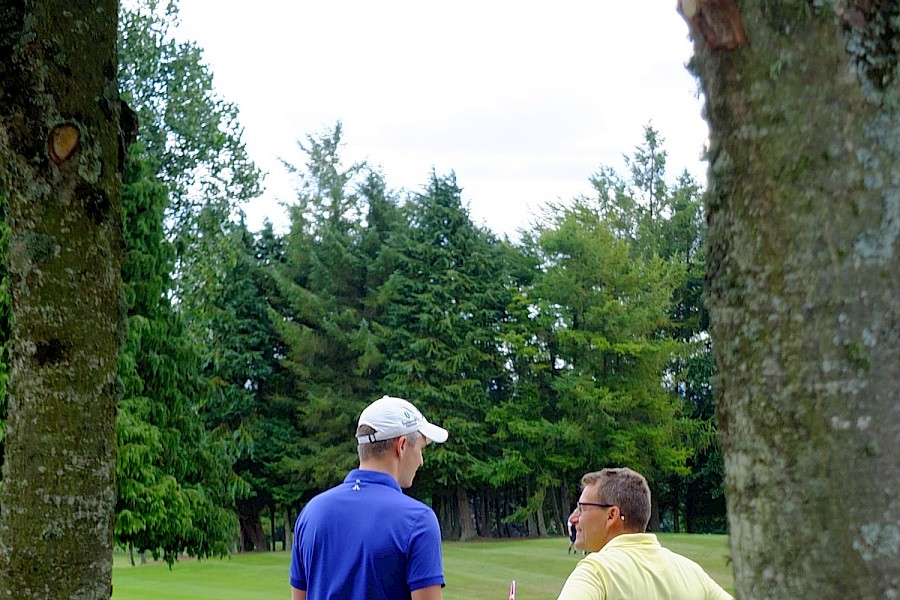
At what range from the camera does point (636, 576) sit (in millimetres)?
3408

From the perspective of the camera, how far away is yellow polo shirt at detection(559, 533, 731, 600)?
132 inches

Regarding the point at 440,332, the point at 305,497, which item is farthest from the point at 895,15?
the point at 305,497

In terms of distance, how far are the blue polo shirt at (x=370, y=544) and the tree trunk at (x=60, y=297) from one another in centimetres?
84

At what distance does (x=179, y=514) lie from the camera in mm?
19453

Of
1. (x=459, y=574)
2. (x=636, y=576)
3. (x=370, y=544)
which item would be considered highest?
(x=370, y=544)

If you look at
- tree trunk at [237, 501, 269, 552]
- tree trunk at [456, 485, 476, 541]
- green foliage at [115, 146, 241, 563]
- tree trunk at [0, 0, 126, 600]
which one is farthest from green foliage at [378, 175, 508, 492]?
tree trunk at [0, 0, 126, 600]

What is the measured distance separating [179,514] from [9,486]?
1642 centimetres

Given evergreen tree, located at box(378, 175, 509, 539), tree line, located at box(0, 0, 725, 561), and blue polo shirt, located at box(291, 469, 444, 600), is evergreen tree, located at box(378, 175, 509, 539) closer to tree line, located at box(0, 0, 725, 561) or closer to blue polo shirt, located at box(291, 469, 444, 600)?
tree line, located at box(0, 0, 725, 561)

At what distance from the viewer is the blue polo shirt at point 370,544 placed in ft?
10.9

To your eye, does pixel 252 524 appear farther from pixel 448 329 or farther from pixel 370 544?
pixel 370 544

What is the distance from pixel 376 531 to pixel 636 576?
0.83 m

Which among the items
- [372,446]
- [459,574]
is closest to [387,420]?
[372,446]

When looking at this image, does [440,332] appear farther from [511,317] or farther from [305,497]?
[305,497]

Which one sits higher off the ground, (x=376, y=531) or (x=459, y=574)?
(x=376, y=531)
